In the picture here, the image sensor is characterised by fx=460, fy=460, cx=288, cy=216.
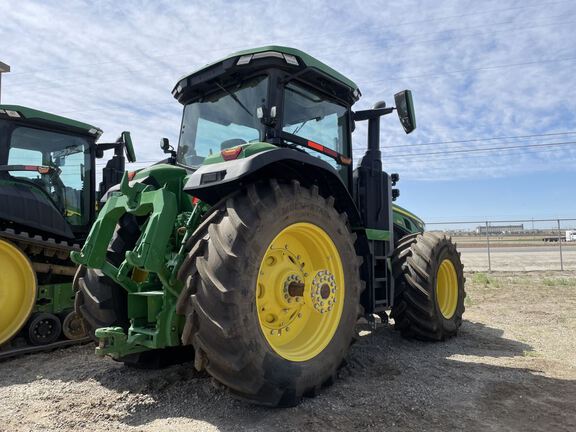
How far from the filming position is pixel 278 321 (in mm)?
3510

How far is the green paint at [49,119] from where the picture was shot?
624 cm

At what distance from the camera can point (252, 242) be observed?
9.66 ft

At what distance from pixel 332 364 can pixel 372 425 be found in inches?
24.3

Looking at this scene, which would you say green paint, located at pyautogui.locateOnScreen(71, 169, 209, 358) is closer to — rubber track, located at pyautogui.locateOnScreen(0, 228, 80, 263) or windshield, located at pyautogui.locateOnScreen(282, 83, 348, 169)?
windshield, located at pyautogui.locateOnScreen(282, 83, 348, 169)

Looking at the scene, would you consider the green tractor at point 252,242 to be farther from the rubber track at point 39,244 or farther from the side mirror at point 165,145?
the rubber track at point 39,244

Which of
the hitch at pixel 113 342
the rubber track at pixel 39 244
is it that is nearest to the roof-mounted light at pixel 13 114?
the rubber track at pixel 39 244

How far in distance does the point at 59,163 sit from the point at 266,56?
442 cm

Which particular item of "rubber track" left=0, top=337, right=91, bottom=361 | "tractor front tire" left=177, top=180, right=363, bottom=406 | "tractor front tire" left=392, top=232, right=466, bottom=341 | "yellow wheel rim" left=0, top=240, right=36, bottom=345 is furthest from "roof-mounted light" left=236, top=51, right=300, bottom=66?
"rubber track" left=0, top=337, right=91, bottom=361

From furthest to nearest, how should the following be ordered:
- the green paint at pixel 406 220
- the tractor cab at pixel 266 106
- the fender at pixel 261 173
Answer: the green paint at pixel 406 220
the tractor cab at pixel 266 106
the fender at pixel 261 173

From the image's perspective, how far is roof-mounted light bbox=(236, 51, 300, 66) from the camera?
3848 millimetres

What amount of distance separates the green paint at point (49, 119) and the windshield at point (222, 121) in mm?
2976

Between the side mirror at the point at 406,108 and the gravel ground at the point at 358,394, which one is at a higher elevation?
the side mirror at the point at 406,108

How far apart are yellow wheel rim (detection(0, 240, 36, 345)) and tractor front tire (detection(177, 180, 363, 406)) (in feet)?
12.6

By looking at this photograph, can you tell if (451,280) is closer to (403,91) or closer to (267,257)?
(403,91)
